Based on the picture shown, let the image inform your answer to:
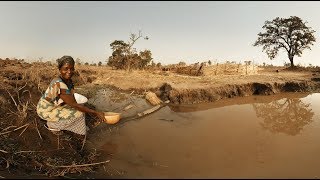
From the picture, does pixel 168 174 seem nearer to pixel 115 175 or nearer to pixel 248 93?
pixel 115 175

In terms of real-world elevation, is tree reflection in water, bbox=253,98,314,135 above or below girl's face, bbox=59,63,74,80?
below

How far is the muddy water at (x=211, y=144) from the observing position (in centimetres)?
430

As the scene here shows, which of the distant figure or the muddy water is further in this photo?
the muddy water

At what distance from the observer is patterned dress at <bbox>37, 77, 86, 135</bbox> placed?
12.8 ft

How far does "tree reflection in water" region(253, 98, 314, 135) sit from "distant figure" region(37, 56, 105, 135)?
4.70 meters

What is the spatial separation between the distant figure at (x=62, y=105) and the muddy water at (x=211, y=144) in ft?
2.65

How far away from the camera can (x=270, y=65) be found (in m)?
33.2

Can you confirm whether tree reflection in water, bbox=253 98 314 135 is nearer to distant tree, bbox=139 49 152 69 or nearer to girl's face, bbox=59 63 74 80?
girl's face, bbox=59 63 74 80

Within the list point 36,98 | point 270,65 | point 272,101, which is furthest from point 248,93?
point 270,65

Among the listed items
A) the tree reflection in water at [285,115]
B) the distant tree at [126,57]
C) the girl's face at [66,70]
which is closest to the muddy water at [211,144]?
the tree reflection in water at [285,115]

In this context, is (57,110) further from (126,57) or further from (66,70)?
(126,57)

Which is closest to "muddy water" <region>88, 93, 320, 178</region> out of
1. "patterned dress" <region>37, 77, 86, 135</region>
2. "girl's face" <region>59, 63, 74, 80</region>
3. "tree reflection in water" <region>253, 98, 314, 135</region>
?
"tree reflection in water" <region>253, 98, 314, 135</region>

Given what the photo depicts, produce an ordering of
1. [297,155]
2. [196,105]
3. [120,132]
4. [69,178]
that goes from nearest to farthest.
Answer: [69,178], [297,155], [120,132], [196,105]

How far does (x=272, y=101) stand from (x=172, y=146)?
6782 mm
